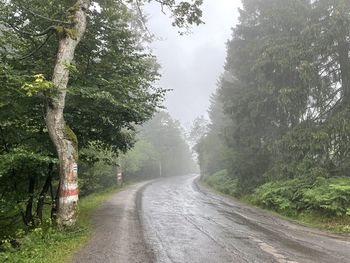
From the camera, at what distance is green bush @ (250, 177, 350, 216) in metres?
14.4

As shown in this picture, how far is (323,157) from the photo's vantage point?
60.1ft

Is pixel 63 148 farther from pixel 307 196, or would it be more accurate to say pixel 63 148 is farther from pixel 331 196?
pixel 307 196

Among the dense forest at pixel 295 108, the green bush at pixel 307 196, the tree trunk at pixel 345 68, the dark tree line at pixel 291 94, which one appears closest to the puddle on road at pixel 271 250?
the green bush at pixel 307 196

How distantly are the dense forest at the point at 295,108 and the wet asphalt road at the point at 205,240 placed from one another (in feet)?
11.3

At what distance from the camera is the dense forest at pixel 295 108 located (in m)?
17.3

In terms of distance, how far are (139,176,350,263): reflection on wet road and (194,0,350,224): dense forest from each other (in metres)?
3.11

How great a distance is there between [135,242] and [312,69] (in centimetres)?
1318

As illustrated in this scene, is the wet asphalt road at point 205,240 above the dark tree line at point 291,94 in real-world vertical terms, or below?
below

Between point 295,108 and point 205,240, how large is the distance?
1264 centimetres

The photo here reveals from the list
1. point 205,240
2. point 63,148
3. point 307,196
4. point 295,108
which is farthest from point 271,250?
point 295,108

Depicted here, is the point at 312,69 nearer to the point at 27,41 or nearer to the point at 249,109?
the point at 249,109

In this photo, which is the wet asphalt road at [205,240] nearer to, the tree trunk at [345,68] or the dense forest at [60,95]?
the dense forest at [60,95]

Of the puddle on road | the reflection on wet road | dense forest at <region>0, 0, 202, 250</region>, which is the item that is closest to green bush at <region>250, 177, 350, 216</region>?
the reflection on wet road

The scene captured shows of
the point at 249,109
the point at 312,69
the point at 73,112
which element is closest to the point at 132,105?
the point at 73,112
